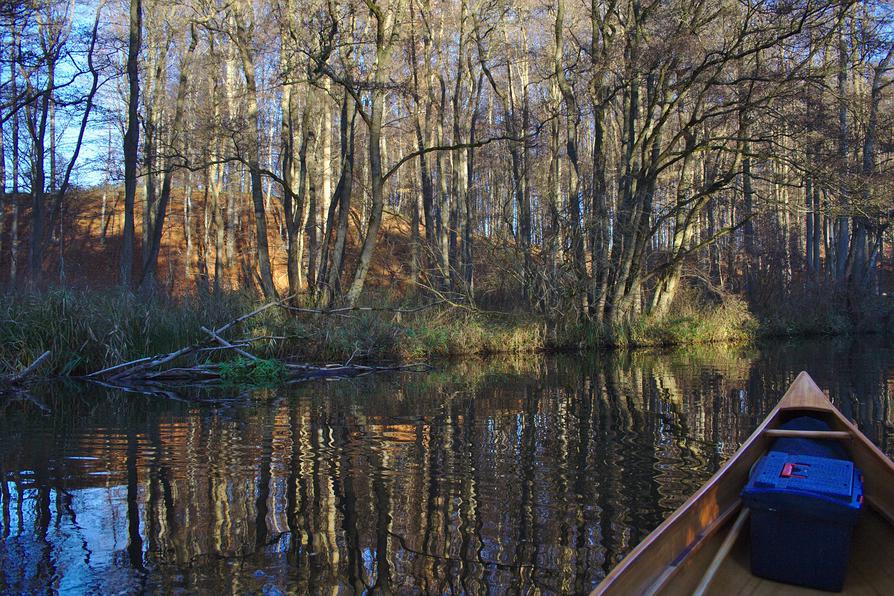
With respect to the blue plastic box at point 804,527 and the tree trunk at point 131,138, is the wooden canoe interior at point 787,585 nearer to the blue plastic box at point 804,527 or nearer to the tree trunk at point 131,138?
the blue plastic box at point 804,527

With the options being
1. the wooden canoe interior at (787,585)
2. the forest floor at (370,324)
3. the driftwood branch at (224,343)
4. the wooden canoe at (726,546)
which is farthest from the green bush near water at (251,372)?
the wooden canoe interior at (787,585)

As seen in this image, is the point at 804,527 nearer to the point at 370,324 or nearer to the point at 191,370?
the point at 191,370

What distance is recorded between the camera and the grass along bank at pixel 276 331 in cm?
1196

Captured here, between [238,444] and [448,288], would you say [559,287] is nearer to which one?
[448,288]

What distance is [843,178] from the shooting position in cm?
1527

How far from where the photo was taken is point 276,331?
1388cm

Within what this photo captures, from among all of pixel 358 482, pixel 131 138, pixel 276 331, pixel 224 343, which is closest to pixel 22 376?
pixel 224 343

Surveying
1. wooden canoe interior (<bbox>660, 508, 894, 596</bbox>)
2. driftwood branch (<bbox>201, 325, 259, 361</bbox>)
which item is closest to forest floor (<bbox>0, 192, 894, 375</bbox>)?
driftwood branch (<bbox>201, 325, 259, 361</bbox>)

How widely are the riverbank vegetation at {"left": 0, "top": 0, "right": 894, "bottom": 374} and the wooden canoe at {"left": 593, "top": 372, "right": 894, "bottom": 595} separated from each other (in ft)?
28.2

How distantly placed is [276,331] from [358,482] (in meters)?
8.85

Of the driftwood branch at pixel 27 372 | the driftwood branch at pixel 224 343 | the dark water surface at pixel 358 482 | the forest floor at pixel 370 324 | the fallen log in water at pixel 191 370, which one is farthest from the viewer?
the forest floor at pixel 370 324

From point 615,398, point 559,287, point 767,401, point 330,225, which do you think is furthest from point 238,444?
point 559,287

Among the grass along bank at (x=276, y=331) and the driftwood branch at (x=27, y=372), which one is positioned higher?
the grass along bank at (x=276, y=331)

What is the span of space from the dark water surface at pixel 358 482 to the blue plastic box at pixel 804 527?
2.58 ft
